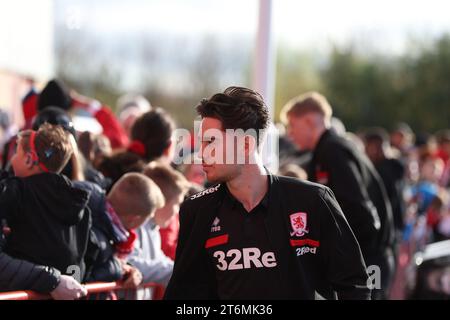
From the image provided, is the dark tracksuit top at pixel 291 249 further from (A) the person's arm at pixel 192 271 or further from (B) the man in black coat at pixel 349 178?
(B) the man in black coat at pixel 349 178

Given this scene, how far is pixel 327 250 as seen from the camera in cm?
416

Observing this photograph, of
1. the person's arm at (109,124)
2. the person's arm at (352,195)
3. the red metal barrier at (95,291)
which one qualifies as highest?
the person's arm at (109,124)

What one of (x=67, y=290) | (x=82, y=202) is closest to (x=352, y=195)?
(x=82, y=202)

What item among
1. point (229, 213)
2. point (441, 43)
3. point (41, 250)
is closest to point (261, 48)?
point (41, 250)

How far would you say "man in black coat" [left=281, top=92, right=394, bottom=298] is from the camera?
6.84m

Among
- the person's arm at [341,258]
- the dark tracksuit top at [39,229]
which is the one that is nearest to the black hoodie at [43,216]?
the dark tracksuit top at [39,229]

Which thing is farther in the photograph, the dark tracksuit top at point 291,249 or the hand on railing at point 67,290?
the hand on railing at point 67,290

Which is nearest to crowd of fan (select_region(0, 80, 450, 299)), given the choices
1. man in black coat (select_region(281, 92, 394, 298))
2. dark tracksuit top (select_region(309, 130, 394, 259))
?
man in black coat (select_region(281, 92, 394, 298))

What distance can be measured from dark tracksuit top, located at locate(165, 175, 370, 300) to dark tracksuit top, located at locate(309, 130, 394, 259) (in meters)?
2.59

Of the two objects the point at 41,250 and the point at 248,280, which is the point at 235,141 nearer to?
the point at 248,280

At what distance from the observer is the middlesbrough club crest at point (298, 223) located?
4141 mm

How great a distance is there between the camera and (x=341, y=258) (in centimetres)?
412

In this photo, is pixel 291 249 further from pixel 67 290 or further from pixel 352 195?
pixel 352 195

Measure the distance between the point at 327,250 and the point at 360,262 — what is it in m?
0.17
